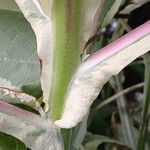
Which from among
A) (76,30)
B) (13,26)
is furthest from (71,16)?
(13,26)

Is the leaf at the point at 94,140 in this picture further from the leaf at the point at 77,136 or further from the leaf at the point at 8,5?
the leaf at the point at 8,5

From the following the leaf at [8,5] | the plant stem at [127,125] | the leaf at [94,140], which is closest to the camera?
the leaf at [8,5]

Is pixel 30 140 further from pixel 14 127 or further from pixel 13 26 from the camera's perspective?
pixel 13 26

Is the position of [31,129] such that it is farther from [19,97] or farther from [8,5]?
[8,5]

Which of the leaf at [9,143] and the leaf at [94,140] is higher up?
the leaf at [9,143]

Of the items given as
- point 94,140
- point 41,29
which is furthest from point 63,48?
point 94,140

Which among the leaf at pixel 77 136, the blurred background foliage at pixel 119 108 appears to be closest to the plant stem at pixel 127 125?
the blurred background foliage at pixel 119 108

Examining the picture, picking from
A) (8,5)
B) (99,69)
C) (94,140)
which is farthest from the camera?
(94,140)
